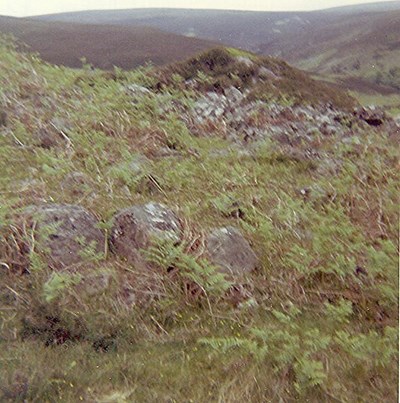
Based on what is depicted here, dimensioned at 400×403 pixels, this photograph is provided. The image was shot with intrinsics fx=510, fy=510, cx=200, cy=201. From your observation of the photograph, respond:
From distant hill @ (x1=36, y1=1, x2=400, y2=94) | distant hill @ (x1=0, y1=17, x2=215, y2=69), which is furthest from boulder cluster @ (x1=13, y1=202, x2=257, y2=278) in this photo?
distant hill @ (x1=36, y1=1, x2=400, y2=94)

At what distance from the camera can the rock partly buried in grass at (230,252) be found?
3715 mm

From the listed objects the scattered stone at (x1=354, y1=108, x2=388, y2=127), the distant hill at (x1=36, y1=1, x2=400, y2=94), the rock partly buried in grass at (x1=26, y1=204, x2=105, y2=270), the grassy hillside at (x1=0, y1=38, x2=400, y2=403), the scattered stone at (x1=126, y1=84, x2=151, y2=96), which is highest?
the scattered stone at (x1=126, y1=84, x2=151, y2=96)

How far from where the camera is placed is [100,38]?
36.8 m

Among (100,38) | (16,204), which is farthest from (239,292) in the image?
(100,38)

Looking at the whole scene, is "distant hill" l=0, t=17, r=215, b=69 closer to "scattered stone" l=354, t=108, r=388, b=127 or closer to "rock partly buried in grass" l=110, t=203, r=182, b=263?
"scattered stone" l=354, t=108, r=388, b=127

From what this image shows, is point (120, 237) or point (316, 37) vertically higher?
point (120, 237)

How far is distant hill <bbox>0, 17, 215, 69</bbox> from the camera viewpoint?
3088 cm

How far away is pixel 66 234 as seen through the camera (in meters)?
3.64

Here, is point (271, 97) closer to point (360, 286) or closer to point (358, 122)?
point (358, 122)

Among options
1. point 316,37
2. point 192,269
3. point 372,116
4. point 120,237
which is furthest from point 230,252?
point 316,37

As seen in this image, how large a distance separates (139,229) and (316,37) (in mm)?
62713

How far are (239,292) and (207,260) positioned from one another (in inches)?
13.7

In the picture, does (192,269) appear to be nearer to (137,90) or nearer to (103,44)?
(137,90)

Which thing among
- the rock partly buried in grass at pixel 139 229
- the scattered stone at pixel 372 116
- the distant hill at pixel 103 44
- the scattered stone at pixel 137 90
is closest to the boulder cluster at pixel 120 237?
the rock partly buried in grass at pixel 139 229
